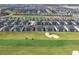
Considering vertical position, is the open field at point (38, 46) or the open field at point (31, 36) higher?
the open field at point (31, 36)

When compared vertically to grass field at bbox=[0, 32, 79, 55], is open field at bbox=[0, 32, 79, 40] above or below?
above

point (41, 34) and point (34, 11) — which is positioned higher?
point (34, 11)

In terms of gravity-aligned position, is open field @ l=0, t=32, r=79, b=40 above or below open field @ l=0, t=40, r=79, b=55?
above

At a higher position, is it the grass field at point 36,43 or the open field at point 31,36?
the open field at point 31,36

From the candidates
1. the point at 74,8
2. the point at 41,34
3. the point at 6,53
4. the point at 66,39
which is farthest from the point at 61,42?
the point at 6,53

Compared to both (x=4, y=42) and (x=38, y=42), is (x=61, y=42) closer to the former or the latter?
(x=38, y=42)

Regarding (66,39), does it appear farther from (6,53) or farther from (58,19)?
(6,53)
